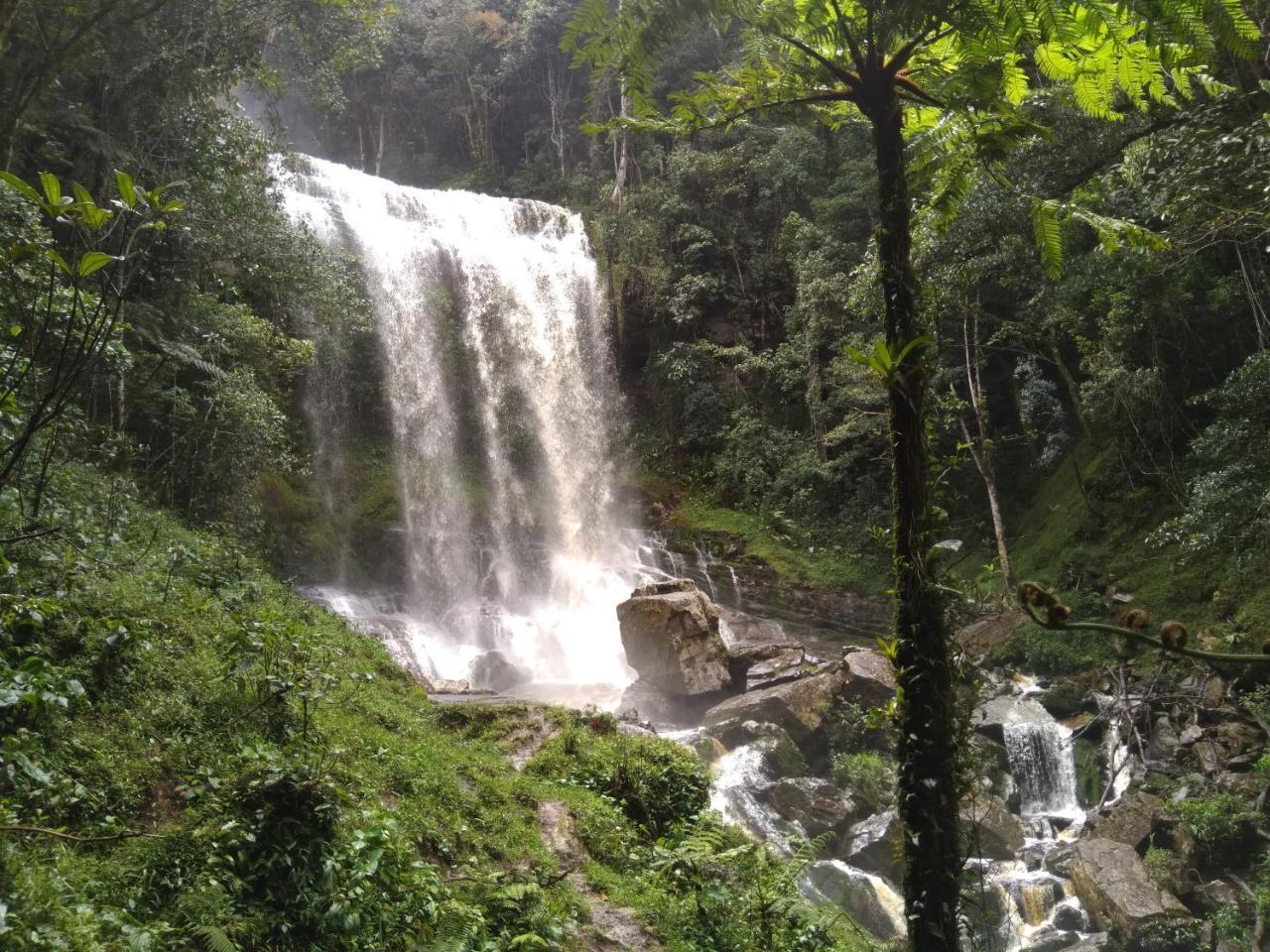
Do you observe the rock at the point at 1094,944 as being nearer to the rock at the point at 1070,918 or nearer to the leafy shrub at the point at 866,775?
the rock at the point at 1070,918

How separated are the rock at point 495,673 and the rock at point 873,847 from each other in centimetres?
761

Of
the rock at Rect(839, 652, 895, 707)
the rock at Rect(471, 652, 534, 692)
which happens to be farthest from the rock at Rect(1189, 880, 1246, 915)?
the rock at Rect(471, 652, 534, 692)

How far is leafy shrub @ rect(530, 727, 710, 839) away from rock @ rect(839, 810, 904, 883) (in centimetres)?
284

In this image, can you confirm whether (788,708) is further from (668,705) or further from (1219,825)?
(1219,825)

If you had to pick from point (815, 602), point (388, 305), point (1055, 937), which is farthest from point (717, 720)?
point (388, 305)

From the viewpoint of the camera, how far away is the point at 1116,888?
8.10 meters

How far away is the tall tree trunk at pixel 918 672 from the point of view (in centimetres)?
227

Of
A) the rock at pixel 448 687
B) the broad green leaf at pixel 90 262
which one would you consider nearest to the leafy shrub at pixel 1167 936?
the rock at pixel 448 687

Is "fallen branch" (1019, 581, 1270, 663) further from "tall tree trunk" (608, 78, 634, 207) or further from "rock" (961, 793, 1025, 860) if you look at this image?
"tall tree trunk" (608, 78, 634, 207)

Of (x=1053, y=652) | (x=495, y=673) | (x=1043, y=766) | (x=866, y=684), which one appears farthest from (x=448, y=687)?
(x=1053, y=652)


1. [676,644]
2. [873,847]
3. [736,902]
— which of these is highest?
[676,644]

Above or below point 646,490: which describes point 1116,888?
below

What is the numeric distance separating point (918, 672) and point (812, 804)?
8.48 meters

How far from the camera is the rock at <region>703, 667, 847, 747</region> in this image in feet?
38.5
